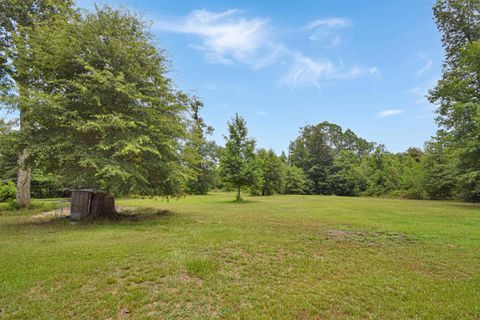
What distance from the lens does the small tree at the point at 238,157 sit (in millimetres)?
22469

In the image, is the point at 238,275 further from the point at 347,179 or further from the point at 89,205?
the point at 347,179

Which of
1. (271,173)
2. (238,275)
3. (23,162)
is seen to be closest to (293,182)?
(271,173)

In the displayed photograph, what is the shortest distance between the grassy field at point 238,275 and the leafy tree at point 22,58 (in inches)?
175

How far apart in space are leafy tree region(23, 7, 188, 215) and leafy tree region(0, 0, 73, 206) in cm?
41

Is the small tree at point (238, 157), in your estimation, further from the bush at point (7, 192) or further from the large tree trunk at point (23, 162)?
the bush at point (7, 192)

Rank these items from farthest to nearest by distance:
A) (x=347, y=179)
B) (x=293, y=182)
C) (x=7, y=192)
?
(x=347, y=179), (x=293, y=182), (x=7, y=192)

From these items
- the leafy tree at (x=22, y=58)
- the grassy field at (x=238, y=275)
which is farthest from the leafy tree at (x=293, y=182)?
the leafy tree at (x=22, y=58)

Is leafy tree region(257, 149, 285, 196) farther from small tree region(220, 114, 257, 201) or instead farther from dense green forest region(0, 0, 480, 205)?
dense green forest region(0, 0, 480, 205)

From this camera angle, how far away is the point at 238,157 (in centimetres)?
2272

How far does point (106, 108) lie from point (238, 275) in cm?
875

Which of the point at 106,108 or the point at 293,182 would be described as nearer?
the point at 106,108

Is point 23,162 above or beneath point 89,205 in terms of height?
above

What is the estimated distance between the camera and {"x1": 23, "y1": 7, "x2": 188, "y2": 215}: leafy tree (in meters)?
8.66

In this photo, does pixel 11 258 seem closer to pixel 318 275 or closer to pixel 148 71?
pixel 318 275
